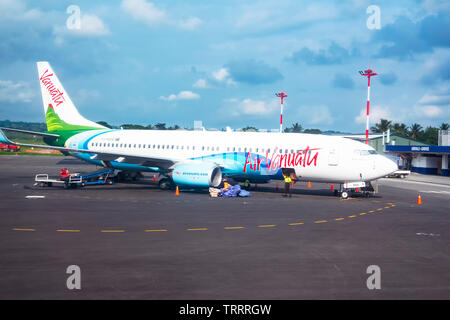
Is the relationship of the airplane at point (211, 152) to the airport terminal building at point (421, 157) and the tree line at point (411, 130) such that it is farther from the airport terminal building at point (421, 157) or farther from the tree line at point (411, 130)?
the tree line at point (411, 130)

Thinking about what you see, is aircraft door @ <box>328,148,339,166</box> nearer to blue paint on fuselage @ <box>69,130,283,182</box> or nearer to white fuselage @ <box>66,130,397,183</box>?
white fuselage @ <box>66,130,397,183</box>

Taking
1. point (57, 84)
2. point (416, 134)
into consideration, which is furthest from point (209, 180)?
point (416, 134)

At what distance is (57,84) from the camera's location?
3856 centimetres

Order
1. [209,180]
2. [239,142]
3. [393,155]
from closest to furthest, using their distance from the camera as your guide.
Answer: [209,180], [239,142], [393,155]

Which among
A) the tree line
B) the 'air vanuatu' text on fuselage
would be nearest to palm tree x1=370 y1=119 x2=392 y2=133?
the tree line

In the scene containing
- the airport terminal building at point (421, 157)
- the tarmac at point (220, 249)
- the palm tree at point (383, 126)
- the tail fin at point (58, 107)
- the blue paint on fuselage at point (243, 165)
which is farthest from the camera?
the palm tree at point (383, 126)

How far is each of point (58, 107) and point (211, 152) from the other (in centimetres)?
1568

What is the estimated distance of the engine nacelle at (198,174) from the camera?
2941cm

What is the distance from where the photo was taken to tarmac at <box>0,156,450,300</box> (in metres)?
10.2

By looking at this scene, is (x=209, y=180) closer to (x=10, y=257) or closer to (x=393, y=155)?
(x=10, y=257)

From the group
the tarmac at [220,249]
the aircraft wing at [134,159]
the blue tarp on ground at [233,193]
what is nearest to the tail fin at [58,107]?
the aircraft wing at [134,159]

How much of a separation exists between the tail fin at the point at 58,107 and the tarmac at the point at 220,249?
1427cm
